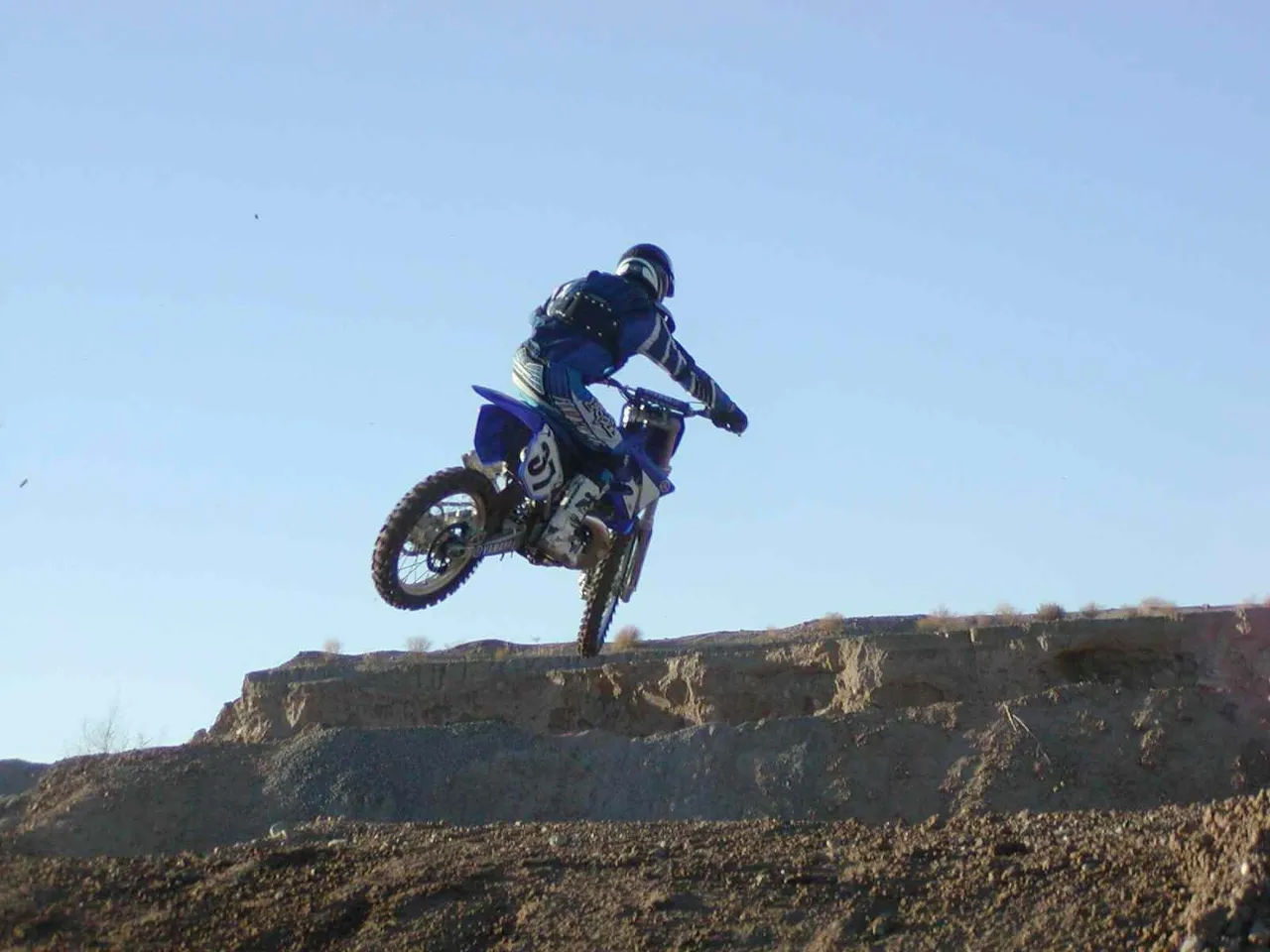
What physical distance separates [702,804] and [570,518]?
1954 millimetres

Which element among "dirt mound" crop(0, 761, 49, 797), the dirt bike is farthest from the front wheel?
"dirt mound" crop(0, 761, 49, 797)

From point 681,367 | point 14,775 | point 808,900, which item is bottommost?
point 808,900

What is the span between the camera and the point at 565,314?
41.3 feet

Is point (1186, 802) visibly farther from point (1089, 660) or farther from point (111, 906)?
point (111, 906)

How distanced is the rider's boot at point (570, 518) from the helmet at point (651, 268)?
1.31 m

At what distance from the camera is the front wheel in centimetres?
1171

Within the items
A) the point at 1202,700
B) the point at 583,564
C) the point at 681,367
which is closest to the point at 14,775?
the point at 583,564

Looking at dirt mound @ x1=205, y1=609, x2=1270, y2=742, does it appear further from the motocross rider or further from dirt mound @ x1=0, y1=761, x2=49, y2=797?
dirt mound @ x1=0, y1=761, x2=49, y2=797

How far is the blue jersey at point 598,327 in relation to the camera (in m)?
12.6

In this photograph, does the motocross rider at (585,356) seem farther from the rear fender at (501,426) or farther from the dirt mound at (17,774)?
the dirt mound at (17,774)

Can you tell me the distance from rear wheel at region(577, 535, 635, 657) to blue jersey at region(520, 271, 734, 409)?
127cm

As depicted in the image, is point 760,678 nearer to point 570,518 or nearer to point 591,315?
point 570,518

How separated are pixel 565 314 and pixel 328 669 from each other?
4.42 metres

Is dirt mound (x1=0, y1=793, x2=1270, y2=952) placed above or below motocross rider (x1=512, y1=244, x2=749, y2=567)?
below
